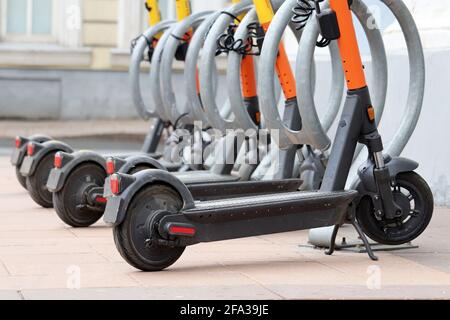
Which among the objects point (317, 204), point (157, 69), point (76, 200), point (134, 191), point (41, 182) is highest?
point (157, 69)

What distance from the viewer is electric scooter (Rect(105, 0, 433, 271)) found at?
6.71 metres

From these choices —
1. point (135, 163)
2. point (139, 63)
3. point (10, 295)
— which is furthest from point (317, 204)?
point (139, 63)

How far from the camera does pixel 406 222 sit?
7480 millimetres

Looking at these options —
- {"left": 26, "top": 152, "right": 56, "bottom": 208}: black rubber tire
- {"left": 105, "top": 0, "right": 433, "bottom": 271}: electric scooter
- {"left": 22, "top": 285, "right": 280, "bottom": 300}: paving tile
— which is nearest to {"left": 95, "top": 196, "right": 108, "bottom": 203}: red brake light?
{"left": 26, "top": 152, "right": 56, "bottom": 208}: black rubber tire

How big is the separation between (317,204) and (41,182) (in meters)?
3.51

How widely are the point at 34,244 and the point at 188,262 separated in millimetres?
1230

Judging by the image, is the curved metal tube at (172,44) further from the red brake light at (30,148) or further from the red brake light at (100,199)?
the red brake light at (100,199)

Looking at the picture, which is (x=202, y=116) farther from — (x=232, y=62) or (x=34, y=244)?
(x=34, y=244)

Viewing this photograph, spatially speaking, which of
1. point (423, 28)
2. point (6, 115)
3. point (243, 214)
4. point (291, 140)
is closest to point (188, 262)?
point (243, 214)

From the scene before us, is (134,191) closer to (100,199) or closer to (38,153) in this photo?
(100,199)

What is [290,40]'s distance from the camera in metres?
13.0

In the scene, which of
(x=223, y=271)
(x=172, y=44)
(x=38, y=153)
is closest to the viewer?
(x=223, y=271)

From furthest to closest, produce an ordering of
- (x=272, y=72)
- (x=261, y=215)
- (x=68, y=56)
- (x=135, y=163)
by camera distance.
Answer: (x=68, y=56), (x=135, y=163), (x=272, y=72), (x=261, y=215)
